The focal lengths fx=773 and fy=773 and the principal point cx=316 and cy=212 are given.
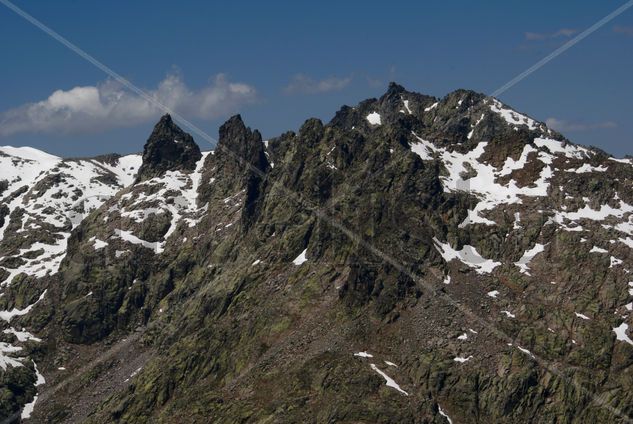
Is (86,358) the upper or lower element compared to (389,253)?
lower

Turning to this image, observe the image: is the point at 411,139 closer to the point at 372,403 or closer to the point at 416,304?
the point at 416,304

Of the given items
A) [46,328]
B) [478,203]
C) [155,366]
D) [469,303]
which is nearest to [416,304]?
[469,303]

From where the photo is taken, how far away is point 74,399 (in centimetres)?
16138

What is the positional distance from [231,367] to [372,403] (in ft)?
104

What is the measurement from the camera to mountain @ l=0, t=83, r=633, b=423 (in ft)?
406

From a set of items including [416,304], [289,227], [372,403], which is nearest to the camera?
[372,403]

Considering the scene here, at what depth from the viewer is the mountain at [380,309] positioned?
406 feet

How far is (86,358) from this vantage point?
182500mm

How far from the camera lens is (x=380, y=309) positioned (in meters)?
141

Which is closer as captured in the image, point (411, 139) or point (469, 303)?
point (469, 303)

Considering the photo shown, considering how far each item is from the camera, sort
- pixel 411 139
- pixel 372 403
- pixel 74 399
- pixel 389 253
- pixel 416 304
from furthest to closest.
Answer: pixel 411 139 < pixel 74 399 < pixel 389 253 < pixel 416 304 < pixel 372 403

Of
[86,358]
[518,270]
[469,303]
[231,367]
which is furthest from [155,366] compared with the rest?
[518,270]

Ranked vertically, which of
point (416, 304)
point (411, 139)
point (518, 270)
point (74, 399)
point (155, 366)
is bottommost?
point (74, 399)

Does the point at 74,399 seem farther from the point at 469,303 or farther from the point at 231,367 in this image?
the point at 469,303
